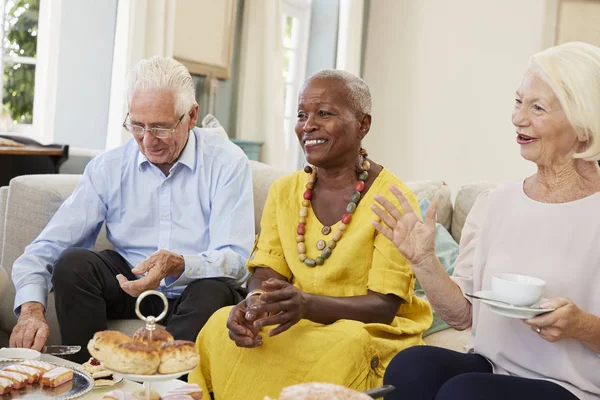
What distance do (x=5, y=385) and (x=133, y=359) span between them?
0.50 meters

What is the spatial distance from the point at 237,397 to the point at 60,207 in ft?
3.26

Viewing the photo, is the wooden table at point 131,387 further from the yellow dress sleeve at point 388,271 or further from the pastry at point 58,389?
the yellow dress sleeve at point 388,271

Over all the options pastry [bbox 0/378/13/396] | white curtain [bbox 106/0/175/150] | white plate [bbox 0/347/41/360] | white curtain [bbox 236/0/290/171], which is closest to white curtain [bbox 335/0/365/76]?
white curtain [bbox 236/0/290/171]

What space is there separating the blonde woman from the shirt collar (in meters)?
0.95

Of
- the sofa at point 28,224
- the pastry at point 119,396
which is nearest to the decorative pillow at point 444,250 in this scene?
the sofa at point 28,224

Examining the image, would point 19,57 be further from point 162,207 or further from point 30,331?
point 30,331

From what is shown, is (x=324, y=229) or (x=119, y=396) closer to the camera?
(x=119, y=396)

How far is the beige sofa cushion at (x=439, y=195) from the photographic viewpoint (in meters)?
3.22

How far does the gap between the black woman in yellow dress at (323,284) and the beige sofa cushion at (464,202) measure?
3.42 feet

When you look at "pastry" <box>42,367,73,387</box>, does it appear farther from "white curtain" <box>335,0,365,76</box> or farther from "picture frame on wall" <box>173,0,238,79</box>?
"white curtain" <box>335,0,365,76</box>

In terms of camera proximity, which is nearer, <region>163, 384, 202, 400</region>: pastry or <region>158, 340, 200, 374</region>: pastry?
<region>158, 340, 200, 374</region>: pastry

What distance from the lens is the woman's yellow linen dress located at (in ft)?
6.19

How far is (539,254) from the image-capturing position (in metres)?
1.71

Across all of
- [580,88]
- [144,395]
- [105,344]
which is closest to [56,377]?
[144,395]
